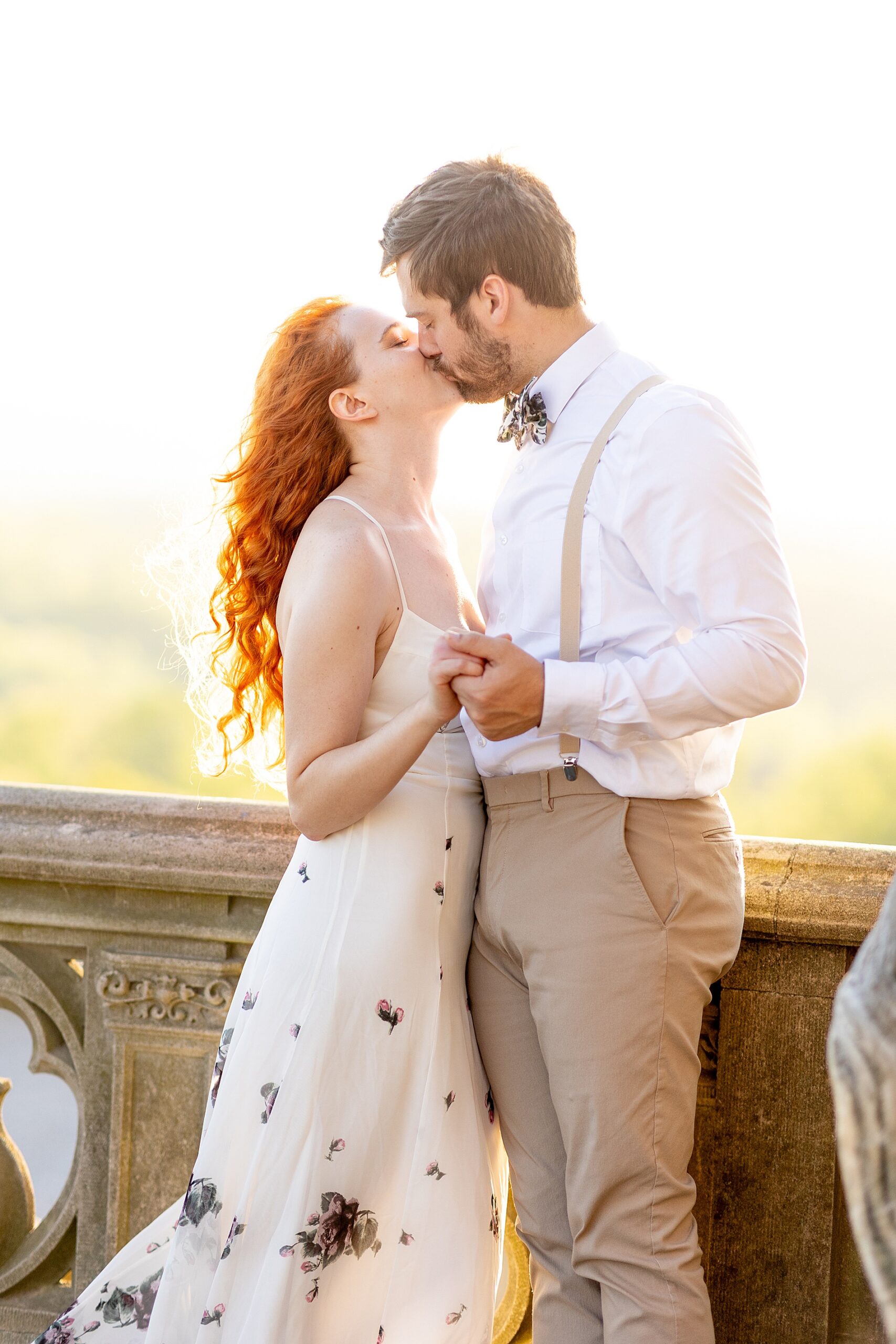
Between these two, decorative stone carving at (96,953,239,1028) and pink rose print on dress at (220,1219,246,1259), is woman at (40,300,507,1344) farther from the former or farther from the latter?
decorative stone carving at (96,953,239,1028)

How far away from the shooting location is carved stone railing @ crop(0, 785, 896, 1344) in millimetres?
2080

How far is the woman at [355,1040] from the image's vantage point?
1869 mm

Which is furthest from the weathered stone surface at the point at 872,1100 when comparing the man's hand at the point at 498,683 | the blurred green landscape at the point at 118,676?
the blurred green landscape at the point at 118,676

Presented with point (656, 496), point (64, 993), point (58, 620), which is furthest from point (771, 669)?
point (58, 620)

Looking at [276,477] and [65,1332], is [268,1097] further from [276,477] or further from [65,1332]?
[276,477]

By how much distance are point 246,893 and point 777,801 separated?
40.4 metres

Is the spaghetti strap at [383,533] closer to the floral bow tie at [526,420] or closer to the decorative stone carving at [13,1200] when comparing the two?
the floral bow tie at [526,420]

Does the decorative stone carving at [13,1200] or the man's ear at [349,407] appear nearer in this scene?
the man's ear at [349,407]

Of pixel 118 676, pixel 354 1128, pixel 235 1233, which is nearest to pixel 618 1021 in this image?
pixel 354 1128

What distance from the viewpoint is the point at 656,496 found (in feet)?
5.66

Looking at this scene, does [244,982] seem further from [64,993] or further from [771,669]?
[771,669]

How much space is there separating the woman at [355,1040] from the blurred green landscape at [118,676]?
1900 cm

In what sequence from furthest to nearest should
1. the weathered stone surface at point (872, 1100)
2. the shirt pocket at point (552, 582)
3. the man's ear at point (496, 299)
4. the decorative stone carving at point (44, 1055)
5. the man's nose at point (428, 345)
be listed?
the decorative stone carving at point (44, 1055)
the man's nose at point (428, 345)
the man's ear at point (496, 299)
the shirt pocket at point (552, 582)
the weathered stone surface at point (872, 1100)

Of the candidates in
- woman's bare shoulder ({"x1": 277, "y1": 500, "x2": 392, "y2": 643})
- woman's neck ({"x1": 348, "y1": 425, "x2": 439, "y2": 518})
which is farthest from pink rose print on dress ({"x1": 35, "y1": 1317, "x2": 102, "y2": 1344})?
woman's neck ({"x1": 348, "y1": 425, "x2": 439, "y2": 518})
